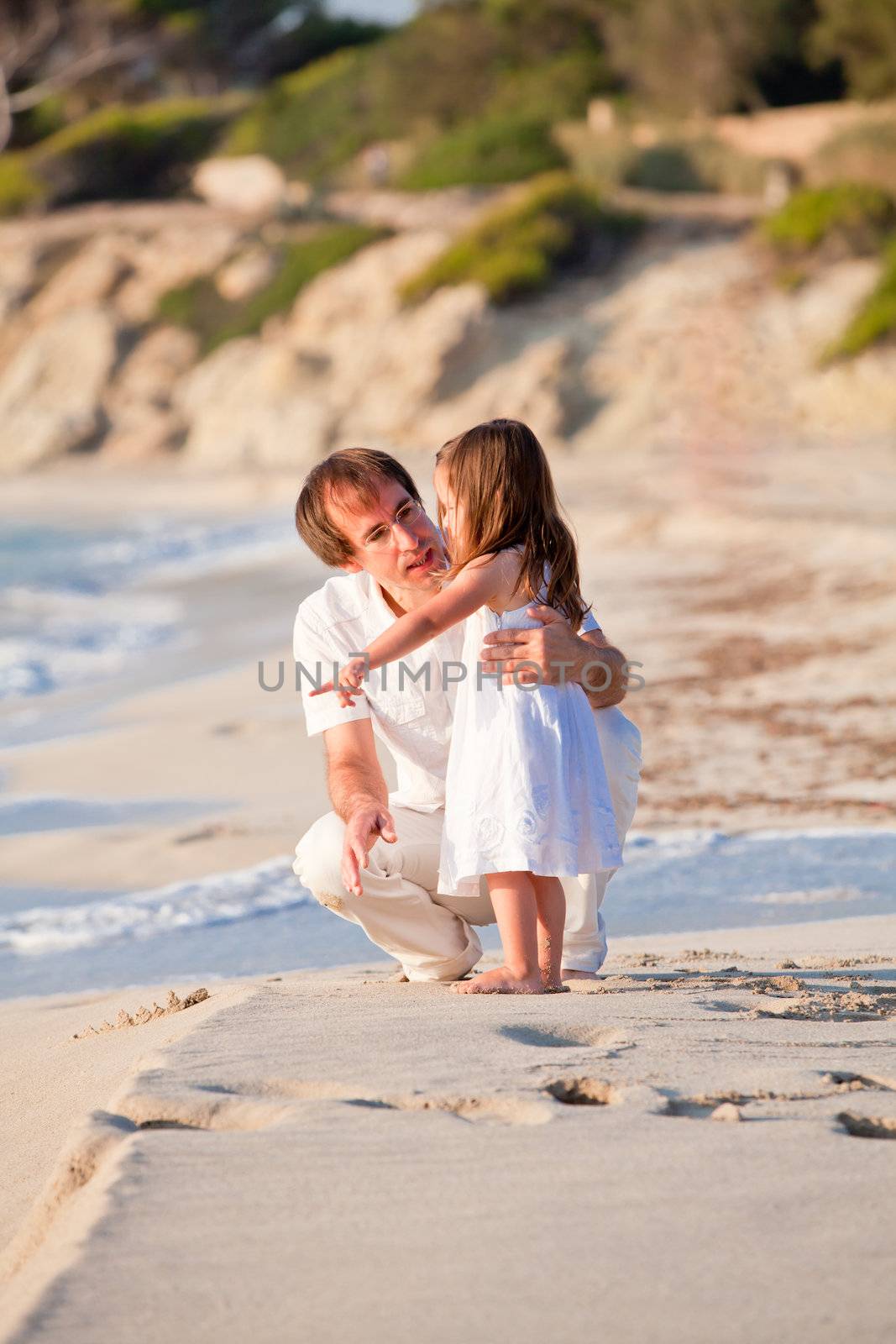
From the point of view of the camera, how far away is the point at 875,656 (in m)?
6.94

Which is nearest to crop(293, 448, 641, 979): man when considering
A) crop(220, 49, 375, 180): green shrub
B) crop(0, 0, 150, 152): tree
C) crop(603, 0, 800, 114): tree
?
crop(603, 0, 800, 114): tree

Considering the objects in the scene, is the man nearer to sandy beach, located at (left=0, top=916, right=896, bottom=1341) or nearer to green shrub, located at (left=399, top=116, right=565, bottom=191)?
sandy beach, located at (left=0, top=916, right=896, bottom=1341)

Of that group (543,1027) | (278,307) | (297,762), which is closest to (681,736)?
(297,762)

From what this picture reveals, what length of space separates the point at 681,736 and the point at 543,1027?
11.2ft

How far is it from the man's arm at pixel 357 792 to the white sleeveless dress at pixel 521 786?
15cm

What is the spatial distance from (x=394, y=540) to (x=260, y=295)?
28.2m

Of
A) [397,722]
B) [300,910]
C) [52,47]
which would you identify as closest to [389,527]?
[397,722]

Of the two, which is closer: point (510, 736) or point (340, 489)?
point (510, 736)

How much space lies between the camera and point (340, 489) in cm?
307

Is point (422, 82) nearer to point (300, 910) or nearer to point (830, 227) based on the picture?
point (830, 227)

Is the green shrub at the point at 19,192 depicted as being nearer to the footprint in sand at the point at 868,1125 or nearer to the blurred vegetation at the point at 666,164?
the blurred vegetation at the point at 666,164

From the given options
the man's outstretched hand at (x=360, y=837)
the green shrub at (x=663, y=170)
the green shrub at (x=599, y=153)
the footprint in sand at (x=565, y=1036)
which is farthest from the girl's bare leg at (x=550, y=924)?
the green shrub at (x=663, y=170)

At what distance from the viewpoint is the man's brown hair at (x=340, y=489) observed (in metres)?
3.06

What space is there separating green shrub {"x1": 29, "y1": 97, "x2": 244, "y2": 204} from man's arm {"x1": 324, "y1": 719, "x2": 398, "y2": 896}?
3595cm
